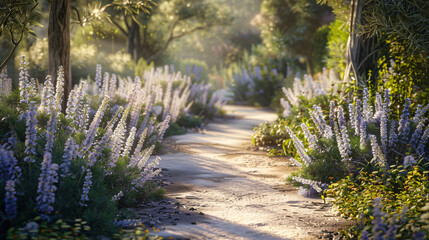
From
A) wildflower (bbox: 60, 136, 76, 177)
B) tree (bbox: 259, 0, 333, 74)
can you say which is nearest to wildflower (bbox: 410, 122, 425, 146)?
wildflower (bbox: 60, 136, 76, 177)

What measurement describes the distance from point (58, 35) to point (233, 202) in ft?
Result: 11.8

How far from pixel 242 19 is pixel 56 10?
145 feet

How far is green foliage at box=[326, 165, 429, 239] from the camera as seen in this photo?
3355 mm

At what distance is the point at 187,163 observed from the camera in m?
6.86

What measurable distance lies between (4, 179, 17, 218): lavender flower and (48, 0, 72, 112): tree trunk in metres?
3.20

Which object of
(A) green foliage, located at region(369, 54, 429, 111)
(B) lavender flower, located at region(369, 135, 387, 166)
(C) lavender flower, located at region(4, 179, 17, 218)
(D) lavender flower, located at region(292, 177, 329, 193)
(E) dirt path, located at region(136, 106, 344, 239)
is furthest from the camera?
(A) green foliage, located at region(369, 54, 429, 111)

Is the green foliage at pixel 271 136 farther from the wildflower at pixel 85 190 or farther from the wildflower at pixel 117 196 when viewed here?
the wildflower at pixel 85 190

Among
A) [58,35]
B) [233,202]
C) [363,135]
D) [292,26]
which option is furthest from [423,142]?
[292,26]

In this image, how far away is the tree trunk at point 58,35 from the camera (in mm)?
5988

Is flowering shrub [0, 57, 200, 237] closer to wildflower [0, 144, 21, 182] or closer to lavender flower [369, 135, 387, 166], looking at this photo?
wildflower [0, 144, 21, 182]

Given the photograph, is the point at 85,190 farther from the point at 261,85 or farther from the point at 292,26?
the point at 292,26

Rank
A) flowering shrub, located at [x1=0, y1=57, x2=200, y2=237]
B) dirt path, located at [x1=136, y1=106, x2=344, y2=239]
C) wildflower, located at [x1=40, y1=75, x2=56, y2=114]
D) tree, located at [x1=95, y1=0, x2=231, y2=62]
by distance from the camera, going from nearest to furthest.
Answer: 1. flowering shrub, located at [x1=0, y1=57, x2=200, y2=237]
2. dirt path, located at [x1=136, y1=106, x2=344, y2=239]
3. wildflower, located at [x1=40, y1=75, x2=56, y2=114]
4. tree, located at [x1=95, y1=0, x2=231, y2=62]

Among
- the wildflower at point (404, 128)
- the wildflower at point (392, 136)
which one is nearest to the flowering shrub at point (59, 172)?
the wildflower at point (392, 136)

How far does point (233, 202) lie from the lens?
188 inches
